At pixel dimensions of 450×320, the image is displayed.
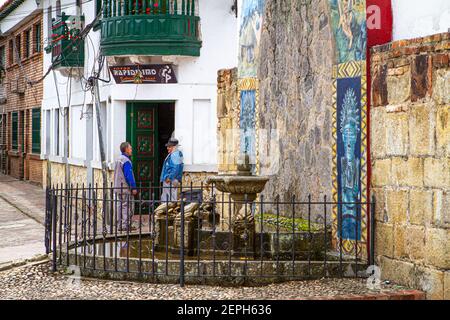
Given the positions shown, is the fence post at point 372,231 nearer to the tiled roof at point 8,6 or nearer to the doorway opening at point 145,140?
the doorway opening at point 145,140

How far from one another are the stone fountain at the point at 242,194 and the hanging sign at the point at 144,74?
902cm

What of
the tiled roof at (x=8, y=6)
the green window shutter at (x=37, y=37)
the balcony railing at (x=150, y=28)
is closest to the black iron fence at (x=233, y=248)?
the balcony railing at (x=150, y=28)

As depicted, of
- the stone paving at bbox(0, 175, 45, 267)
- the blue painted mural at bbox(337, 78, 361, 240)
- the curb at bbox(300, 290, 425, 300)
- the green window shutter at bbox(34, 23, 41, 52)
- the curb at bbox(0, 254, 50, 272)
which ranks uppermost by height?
the green window shutter at bbox(34, 23, 41, 52)

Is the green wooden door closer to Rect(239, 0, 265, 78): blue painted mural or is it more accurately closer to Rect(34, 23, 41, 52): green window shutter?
Rect(239, 0, 265, 78): blue painted mural

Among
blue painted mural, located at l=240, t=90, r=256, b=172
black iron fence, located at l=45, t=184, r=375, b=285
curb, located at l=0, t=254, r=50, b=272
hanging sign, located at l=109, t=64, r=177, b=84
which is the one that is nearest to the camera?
black iron fence, located at l=45, t=184, r=375, b=285

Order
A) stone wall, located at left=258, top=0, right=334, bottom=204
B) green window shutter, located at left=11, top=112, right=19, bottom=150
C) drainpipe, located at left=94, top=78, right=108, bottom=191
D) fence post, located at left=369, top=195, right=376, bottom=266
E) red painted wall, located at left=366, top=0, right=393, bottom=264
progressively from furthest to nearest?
green window shutter, located at left=11, top=112, right=19, bottom=150
drainpipe, located at left=94, top=78, right=108, bottom=191
stone wall, located at left=258, top=0, right=334, bottom=204
red painted wall, located at left=366, top=0, right=393, bottom=264
fence post, located at left=369, top=195, right=376, bottom=266

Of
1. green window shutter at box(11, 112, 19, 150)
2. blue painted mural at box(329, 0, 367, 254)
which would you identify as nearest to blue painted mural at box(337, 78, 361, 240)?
blue painted mural at box(329, 0, 367, 254)

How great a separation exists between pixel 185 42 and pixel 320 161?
347 inches

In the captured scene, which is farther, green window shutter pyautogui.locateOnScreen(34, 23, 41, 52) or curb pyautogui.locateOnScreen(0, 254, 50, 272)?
green window shutter pyautogui.locateOnScreen(34, 23, 41, 52)

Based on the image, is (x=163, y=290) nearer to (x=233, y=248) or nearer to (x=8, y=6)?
(x=233, y=248)

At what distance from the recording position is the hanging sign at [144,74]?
1978 centimetres

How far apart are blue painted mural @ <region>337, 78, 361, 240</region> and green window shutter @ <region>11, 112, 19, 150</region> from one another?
1052 inches

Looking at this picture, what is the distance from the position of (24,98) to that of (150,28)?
15.9 m

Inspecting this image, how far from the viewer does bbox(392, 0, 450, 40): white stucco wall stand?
912 centimetres
